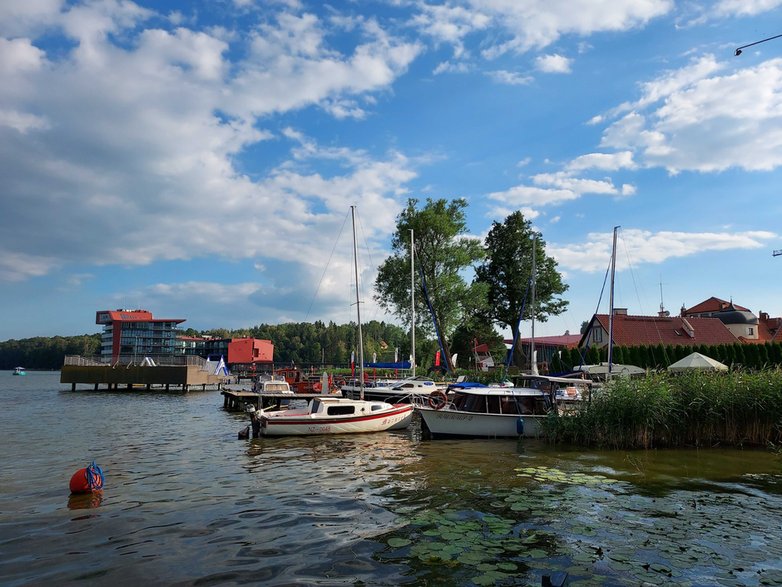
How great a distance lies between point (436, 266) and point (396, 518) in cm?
5040

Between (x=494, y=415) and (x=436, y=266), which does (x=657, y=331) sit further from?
(x=494, y=415)

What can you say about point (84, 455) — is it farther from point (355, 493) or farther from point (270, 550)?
point (270, 550)

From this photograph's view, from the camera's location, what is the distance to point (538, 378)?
25797 mm

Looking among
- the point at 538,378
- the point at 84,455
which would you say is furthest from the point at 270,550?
the point at 538,378

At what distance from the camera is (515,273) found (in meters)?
69.4

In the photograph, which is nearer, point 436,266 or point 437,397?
point 437,397

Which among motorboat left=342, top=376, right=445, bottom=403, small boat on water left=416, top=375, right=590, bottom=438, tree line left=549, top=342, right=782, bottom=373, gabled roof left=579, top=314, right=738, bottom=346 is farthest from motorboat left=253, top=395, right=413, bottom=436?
gabled roof left=579, top=314, right=738, bottom=346

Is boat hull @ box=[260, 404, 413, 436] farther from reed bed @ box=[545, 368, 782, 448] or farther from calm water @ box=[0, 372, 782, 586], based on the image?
reed bed @ box=[545, 368, 782, 448]

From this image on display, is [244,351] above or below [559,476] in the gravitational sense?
above

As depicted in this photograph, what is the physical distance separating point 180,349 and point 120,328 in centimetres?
2004

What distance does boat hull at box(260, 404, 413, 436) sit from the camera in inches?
985

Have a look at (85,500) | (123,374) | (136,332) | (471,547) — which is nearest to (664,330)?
(471,547)

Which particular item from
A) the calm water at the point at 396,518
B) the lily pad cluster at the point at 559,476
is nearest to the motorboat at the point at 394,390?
the calm water at the point at 396,518

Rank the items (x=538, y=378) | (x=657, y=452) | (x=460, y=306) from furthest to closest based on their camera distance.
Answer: (x=460, y=306), (x=538, y=378), (x=657, y=452)
